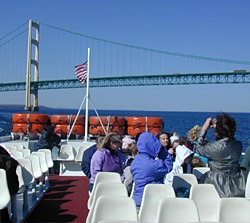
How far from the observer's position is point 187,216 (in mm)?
3053

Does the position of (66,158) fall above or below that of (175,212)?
below

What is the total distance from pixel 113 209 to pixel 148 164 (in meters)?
0.65

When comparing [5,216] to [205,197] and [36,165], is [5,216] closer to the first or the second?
[36,165]

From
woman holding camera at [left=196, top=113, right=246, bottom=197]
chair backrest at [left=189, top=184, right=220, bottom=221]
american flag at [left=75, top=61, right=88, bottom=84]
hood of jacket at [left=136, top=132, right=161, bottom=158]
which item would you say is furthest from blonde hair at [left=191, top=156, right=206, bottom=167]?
american flag at [left=75, top=61, right=88, bottom=84]

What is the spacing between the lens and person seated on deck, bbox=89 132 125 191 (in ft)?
14.8

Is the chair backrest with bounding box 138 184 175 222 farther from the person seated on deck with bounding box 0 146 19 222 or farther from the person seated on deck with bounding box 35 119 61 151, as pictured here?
the person seated on deck with bounding box 35 119 61 151

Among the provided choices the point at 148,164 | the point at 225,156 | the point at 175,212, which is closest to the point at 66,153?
the point at 148,164

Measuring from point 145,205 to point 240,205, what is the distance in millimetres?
754

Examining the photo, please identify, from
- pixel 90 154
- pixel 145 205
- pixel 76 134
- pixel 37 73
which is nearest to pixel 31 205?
pixel 90 154

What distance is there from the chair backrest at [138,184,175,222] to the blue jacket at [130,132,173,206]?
0.15 metres

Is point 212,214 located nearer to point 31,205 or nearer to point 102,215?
point 102,215

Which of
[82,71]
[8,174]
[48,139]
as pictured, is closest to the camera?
[8,174]

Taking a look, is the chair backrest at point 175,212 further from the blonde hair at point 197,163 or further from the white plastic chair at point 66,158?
the white plastic chair at point 66,158

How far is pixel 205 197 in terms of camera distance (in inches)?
147
